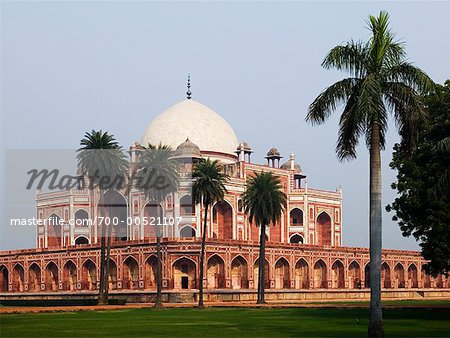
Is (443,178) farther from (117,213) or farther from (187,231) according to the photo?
(117,213)

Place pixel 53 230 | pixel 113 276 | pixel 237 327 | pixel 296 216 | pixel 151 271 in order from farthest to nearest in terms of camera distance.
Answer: pixel 296 216 < pixel 53 230 < pixel 113 276 < pixel 151 271 < pixel 237 327

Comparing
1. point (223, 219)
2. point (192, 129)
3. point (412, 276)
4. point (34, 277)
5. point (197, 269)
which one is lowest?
point (412, 276)

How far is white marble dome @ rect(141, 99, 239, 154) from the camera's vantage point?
301 ft

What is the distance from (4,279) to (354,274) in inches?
1499

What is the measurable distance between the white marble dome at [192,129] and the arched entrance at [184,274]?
800 inches

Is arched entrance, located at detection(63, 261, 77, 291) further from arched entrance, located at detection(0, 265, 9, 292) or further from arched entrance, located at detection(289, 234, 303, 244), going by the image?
arched entrance, located at detection(289, 234, 303, 244)

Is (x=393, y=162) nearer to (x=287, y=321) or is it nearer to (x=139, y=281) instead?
(x=287, y=321)

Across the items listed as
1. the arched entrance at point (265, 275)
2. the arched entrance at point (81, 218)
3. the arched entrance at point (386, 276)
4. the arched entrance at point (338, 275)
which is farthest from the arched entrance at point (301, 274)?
the arched entrance at point (81, 218)

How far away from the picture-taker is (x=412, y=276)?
95.2m

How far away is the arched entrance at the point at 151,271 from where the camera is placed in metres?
73.1

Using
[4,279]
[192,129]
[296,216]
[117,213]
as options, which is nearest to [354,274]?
A: [296,216]

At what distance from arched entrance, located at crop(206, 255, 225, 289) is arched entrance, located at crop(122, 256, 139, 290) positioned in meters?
6.55

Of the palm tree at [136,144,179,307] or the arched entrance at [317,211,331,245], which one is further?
the arched entrance at [317,211,331,245]

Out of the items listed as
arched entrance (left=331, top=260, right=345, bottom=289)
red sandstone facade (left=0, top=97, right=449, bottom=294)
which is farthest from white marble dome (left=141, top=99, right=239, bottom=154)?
arched entrance (left=331, top=260, right=345, bottom=289)
